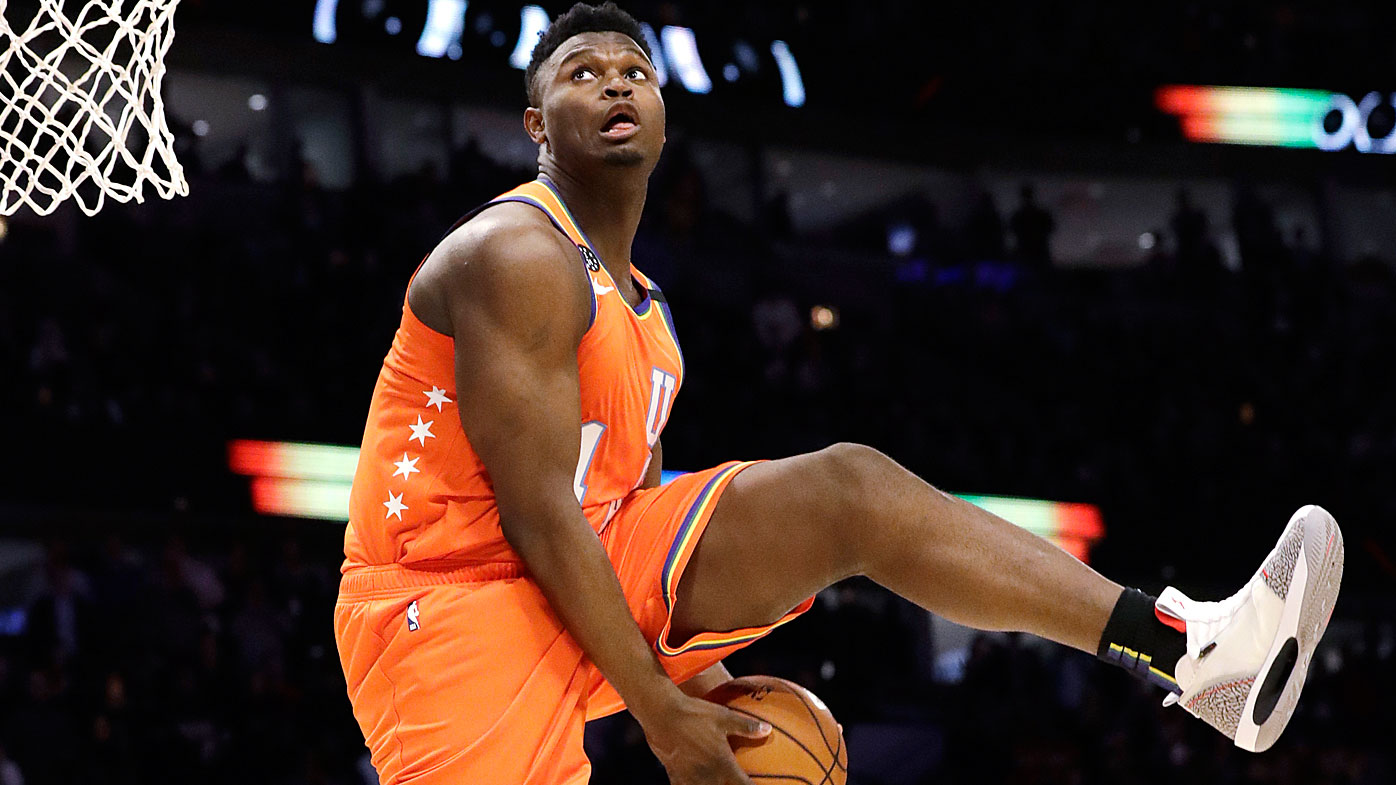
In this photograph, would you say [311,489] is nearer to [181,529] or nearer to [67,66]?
[181,529]

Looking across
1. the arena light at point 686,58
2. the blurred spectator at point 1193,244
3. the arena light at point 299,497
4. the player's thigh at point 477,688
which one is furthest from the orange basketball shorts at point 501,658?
the blurred spectator at point 1193,244

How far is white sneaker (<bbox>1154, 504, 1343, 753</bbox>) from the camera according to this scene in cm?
274

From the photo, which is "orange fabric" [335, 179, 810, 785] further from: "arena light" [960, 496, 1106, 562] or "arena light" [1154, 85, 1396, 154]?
"arena light" [1154, 85, 1396, 154]

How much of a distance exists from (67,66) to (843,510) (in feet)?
33.4

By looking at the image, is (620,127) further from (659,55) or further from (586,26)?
(659,55)

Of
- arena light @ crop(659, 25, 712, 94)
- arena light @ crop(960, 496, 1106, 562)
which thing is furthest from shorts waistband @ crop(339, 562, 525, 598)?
arena light @ crop(659, 25, 712, 94)

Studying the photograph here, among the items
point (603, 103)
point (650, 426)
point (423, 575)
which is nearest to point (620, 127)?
point (603, 103)

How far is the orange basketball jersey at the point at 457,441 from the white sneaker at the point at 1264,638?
1.17 m

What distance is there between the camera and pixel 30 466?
9.16 m

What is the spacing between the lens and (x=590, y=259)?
3.13 metres

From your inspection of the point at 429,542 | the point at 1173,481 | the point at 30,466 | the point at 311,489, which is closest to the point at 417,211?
the point at 311,489

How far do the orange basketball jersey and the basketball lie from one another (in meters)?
0.48

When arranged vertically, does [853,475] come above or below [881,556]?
above

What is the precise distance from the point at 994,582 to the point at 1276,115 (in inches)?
505
